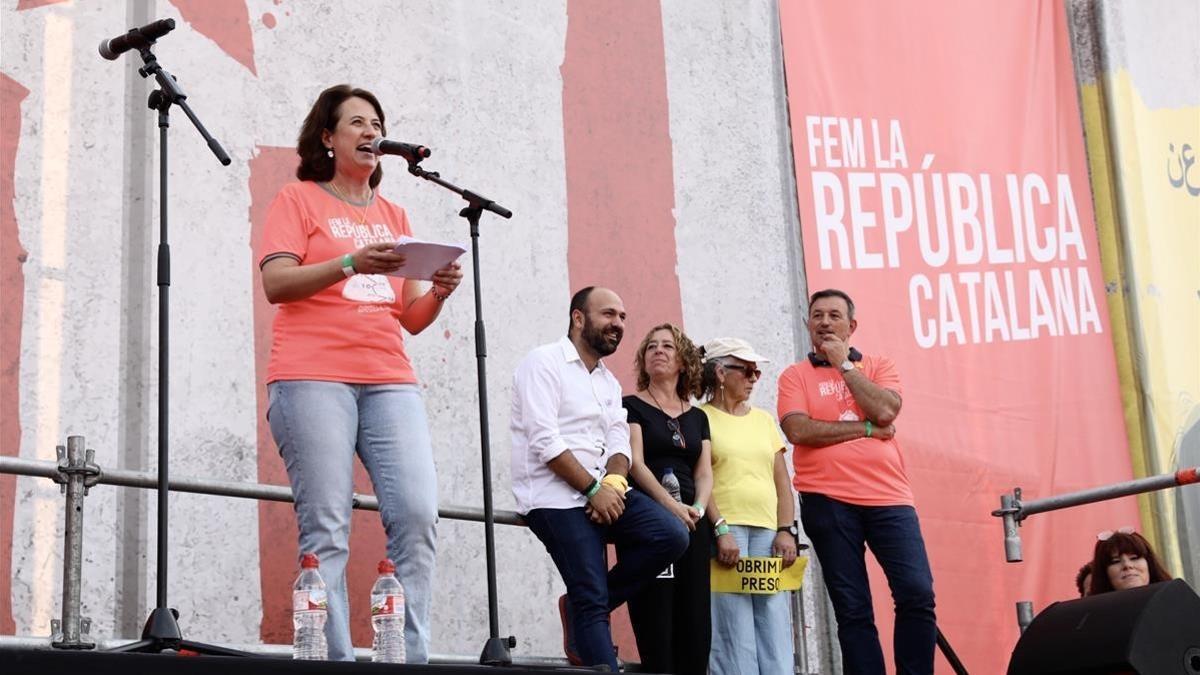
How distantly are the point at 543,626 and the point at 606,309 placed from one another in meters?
1.48

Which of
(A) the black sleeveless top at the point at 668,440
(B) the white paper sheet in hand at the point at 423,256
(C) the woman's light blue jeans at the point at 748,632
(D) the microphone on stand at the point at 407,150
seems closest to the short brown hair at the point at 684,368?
(A) the black sleeveless top at the point at 668,440

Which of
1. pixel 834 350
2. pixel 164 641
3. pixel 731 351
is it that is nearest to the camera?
pixel 164 641

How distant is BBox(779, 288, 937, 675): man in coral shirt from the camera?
5.19 metres

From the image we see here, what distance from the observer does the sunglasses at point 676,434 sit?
5273mm

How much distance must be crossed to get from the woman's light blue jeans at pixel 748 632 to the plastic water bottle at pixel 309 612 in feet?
6.31

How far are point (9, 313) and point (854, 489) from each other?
9.09ft

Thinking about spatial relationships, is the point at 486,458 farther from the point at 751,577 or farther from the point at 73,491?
the point at 751,577

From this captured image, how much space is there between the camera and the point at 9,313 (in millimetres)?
5047

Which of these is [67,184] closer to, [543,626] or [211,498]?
[211,498]

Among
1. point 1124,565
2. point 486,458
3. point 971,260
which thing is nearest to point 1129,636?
point 486,458

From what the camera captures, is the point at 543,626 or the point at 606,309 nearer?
the point at 606,309

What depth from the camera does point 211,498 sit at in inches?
208

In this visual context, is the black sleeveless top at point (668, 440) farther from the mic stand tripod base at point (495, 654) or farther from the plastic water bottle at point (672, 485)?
the mic stand tripod base at point (495, 654)

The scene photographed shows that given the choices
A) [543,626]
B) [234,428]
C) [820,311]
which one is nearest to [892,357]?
[820,311]
